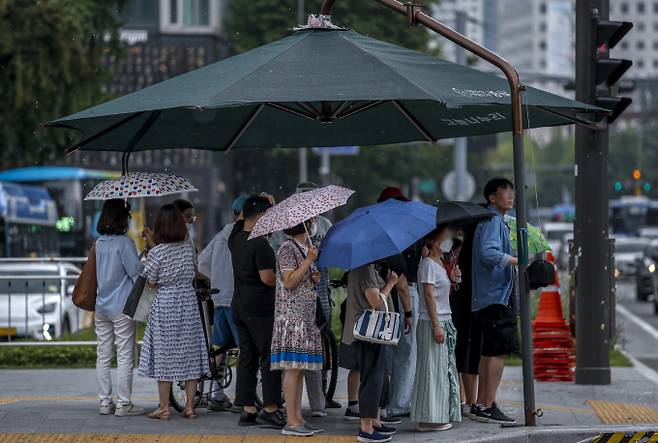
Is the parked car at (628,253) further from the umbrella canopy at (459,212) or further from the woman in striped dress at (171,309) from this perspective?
Result: the woman in striped dress at (171,309)

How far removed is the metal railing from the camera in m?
16.7

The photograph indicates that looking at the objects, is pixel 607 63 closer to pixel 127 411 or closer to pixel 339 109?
pixel 339 109

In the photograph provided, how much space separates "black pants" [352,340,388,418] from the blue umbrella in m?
0.70

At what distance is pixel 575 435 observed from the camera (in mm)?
10156

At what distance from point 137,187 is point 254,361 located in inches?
62.6

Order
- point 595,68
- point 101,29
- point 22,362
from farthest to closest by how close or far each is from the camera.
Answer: point 101,29 < point 22,362 < point 595,68

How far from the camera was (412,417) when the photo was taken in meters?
10.4

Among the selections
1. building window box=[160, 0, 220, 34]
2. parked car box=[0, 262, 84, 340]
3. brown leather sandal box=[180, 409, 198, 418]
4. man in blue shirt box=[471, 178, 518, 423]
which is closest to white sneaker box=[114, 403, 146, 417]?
brown leather sandal box=[180, 409, 198, 418]

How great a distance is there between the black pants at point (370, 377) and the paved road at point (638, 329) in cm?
806

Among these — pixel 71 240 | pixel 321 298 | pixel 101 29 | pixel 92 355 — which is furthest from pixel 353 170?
pixel 321 298

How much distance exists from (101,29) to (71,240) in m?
10.3

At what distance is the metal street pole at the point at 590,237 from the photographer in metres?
13.9

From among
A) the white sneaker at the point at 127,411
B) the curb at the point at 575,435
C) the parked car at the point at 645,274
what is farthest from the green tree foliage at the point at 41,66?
the curb at the point at 575,435

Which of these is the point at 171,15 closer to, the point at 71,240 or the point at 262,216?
the point at 71,240
